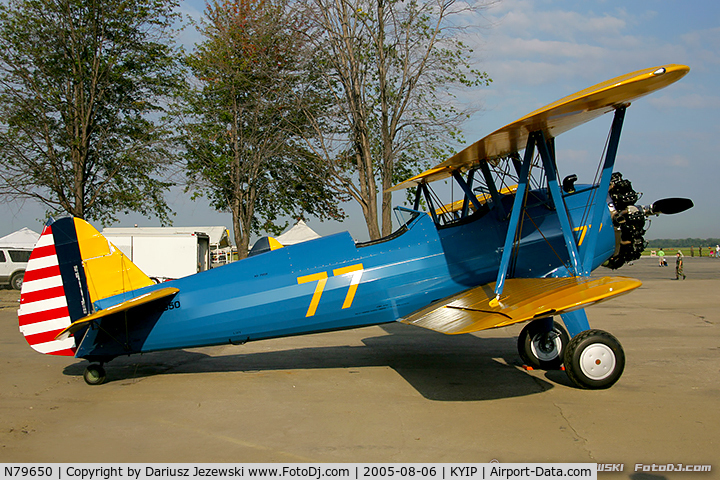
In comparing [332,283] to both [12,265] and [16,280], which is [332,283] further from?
[12,265]

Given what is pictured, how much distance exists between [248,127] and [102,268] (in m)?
12.4

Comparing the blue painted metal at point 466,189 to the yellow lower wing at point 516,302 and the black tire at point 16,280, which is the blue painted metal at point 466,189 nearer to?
the yellow lower wing at point 516,302

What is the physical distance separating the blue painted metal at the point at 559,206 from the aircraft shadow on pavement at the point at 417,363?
1.42 metres

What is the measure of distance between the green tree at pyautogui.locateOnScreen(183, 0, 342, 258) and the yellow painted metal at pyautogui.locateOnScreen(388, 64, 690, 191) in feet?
29.0

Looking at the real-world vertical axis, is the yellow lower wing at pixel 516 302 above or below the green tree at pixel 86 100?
below

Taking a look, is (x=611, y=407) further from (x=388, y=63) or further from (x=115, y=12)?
(x=115, y=12)

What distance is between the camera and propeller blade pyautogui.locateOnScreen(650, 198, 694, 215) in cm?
607

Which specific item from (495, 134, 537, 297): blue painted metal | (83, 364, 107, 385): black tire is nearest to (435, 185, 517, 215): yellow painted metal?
(495, 134, 537, 297): blue painted metal

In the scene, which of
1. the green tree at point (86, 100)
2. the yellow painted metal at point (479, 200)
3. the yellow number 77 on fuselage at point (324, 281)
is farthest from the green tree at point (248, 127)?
the yellow number 77 on fuselage at point (324, 281)

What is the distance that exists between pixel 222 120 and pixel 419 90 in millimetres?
7926

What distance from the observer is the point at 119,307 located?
17.7 ft

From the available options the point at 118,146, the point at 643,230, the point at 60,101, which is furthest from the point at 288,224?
the point at 643,230

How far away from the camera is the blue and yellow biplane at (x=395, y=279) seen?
5484mm

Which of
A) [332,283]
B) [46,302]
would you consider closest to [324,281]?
[332,283]
